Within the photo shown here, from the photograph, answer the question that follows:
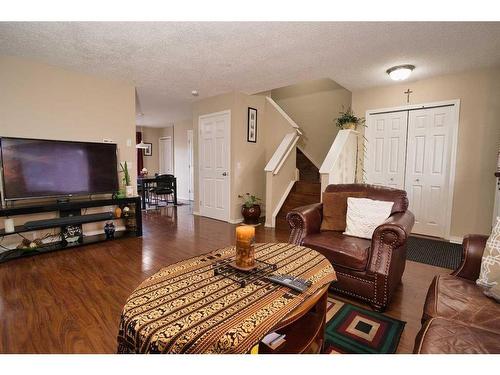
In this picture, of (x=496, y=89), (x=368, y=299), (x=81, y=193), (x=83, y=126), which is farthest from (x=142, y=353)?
(x=496, y=89)

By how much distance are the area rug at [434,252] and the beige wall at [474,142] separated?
0.41 m

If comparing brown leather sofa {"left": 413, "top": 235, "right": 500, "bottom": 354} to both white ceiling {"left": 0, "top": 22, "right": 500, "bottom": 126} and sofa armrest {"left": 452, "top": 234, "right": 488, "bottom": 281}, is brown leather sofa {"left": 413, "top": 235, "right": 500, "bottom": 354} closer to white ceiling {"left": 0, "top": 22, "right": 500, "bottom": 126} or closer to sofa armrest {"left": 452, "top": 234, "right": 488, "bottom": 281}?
sofa armrest {"left": 452, "top": 234, "right": 488, "bottom": 281}

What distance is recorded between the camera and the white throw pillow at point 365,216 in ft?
7.33

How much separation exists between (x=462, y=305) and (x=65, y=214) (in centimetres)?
413

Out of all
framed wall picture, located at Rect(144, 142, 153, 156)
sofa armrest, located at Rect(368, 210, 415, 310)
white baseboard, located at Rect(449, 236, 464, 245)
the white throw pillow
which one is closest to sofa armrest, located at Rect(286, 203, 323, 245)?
the white throw pillow

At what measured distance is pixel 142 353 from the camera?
843 millimetres

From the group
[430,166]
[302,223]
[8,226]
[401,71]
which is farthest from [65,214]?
[430,166]

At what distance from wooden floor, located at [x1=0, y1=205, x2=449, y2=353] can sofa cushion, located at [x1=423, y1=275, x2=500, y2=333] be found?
437mm

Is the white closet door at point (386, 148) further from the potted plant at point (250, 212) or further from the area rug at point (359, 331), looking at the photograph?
the area rug at point (359, 331)

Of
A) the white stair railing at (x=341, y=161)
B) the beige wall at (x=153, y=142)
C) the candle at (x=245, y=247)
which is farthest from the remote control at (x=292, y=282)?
the beige wall at (x=153, y=142)

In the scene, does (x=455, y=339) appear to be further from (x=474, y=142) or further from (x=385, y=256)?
(x=474, y=142)

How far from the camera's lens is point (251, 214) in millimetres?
4543

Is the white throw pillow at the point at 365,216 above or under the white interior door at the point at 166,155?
under

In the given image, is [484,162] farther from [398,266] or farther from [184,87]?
[184,87]
